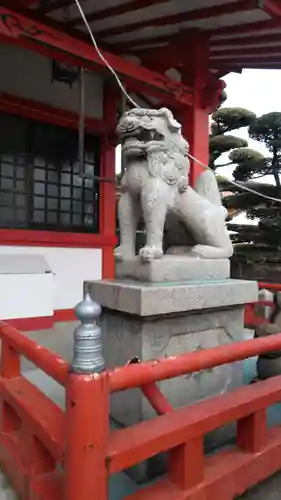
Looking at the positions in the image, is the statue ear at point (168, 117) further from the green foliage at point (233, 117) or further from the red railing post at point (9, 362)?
the green foliage at point (233, 117)

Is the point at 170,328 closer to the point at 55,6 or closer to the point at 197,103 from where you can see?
the point at 197,103

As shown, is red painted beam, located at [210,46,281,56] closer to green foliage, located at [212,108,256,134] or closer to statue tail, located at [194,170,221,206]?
statue tail, located at [194,170,221,206]

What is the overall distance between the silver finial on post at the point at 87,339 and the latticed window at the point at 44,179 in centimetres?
350

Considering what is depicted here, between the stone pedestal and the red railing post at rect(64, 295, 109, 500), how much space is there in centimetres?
66

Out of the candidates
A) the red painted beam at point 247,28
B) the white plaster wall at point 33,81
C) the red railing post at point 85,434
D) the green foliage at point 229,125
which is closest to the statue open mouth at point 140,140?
the red railing post at point 85,434

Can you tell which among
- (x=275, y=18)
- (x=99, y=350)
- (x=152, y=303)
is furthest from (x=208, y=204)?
(x=275, y=18)

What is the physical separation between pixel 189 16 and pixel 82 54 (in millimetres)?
1226

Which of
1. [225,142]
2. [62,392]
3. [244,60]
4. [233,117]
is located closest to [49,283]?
[62,392]

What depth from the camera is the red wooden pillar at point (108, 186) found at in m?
5.44

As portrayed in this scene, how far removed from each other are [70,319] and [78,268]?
700 mm

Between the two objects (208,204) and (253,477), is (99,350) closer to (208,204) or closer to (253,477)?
(253,477)

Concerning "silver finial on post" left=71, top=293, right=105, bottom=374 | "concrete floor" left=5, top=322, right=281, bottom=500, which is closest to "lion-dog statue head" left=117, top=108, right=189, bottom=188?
"silver finial on post" left=71, top=293, right=105, bottom=374

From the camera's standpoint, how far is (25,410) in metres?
1.53

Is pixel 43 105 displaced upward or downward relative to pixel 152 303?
upward
